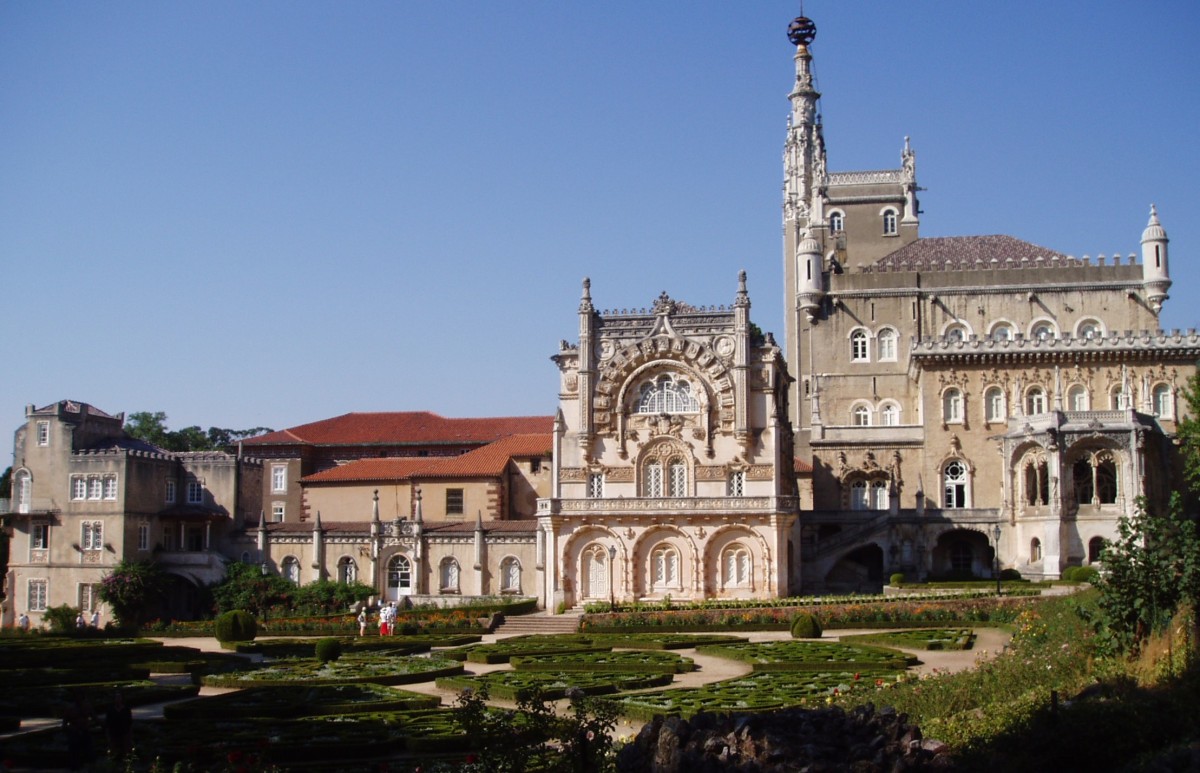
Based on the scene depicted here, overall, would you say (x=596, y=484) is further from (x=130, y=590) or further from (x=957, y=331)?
(x=957, y=331)

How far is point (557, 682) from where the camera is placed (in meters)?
30.0

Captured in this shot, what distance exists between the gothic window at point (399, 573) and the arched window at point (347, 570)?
170 cm

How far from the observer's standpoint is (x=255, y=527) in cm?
6291

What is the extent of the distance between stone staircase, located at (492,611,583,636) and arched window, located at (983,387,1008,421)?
26.1 meters

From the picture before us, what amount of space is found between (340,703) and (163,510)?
3780 centimetres

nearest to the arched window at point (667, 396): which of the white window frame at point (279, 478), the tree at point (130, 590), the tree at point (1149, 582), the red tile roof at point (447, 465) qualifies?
the red tile roof at point (447, 465)

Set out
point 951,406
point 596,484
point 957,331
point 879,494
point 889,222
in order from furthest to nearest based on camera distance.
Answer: point 889,222 → point 957,331 → point 879,494 → point 951,406 → point 596,484

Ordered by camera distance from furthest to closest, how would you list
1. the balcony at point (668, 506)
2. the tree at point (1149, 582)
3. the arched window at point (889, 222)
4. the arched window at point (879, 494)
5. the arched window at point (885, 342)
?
the arched window at point (889, 222) → the arched window at point (885, 342) → the arched window at point (879, 494) → the balcony at point (668, 506) → the tree at point (1149, 582)

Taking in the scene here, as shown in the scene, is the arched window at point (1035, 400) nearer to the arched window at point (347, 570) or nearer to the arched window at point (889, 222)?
the arched window at point (889, 222)

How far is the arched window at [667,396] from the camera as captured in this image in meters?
57.3

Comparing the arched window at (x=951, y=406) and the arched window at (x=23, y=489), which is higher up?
the arched window at (x=951, y=406)

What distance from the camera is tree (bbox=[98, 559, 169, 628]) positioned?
188 feet

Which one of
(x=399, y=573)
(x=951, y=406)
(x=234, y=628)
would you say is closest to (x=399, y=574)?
(x=399, y=573)

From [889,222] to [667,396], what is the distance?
3112cm
